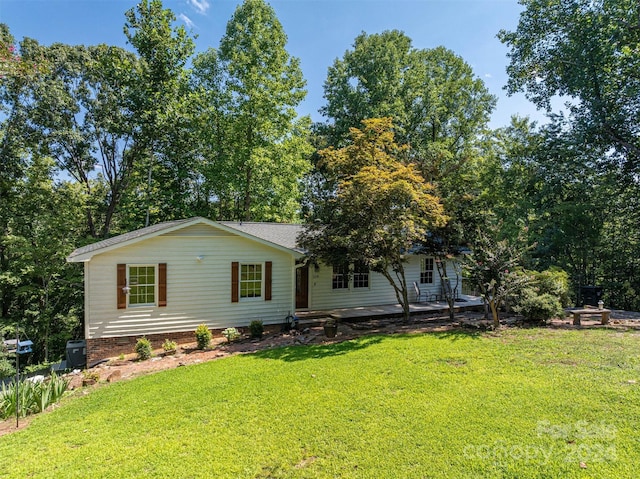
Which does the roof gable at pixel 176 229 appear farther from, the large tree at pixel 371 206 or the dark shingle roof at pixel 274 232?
the large tree at pixel 371 206

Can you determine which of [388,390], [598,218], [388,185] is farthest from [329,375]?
[598,218]

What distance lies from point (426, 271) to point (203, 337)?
37.2 feet

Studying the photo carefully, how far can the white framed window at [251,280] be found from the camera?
11.7 meters

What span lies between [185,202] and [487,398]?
20.7 meters

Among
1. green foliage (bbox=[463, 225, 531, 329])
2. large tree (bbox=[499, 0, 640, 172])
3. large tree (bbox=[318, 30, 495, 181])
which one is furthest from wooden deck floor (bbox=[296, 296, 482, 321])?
large tree (bbox=[318, 30, 495, 181])

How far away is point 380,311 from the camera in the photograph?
45.7 feet

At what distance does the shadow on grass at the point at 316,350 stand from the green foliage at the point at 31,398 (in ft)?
14.0

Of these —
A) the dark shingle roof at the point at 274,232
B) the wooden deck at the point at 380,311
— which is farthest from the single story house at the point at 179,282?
the wooden deck at the point at 380,311

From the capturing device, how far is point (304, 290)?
14.1m

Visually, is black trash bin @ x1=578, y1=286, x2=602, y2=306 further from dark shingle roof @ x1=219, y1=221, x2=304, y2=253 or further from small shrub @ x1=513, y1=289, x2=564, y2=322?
dark shingle roof @ x1=219, y1=221, x2=304, y2=253

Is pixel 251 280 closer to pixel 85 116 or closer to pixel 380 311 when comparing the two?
pixel 380 311

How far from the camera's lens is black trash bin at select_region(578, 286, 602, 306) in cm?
1580

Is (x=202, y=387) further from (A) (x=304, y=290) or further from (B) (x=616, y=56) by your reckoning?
(B) (x=616, y=56)

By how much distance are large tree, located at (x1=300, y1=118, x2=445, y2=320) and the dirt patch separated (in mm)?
2348
